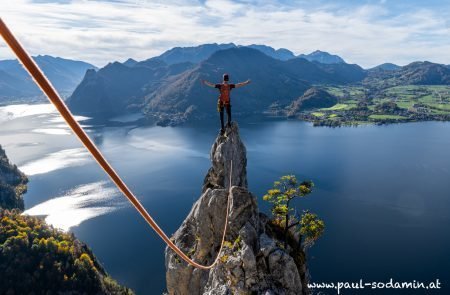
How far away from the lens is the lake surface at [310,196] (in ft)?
245

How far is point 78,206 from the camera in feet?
358

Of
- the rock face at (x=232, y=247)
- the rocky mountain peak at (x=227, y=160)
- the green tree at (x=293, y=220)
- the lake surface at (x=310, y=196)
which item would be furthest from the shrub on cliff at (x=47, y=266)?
the green tree at (x=293, y=220)

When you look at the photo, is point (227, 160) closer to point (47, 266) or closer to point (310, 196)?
point (47, 266)

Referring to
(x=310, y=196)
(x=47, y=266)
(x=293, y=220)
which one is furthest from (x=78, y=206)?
Result: (x=293, y=220)

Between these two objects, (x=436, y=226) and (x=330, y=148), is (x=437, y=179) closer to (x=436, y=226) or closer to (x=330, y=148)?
(x=436, y=226)

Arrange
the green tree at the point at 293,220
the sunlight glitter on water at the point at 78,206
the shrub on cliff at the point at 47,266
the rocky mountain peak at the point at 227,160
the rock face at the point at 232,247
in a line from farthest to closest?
the sunlight glitter on water at the point at 78,206
the shrub on cliff at the point at 47,266
the rocky mountain peak at the point at 227,160
the green tree at the point at 293,220
the rock face at the point at 232,247

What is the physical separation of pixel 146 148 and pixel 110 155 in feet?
68.6

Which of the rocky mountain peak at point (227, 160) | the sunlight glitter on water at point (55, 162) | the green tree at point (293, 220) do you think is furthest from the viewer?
the sunlight glitter on water at point (55, 162)

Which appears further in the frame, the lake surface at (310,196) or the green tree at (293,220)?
the lake surface at (310,196)

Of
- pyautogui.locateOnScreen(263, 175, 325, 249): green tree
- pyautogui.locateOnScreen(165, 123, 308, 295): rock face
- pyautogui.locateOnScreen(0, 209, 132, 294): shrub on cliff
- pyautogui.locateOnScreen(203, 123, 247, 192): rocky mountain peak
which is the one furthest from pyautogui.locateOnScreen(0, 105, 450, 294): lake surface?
pyautogui.locateOnScreen(203, 123, 247, 192): rocky mountain peak

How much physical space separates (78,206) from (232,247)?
100568 mm

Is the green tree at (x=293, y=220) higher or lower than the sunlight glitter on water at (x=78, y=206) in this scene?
higher

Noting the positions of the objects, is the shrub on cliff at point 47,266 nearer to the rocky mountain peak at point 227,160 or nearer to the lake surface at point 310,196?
the lake surface at point 310,196

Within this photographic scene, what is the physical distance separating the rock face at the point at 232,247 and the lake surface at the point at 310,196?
49545 millimetres
